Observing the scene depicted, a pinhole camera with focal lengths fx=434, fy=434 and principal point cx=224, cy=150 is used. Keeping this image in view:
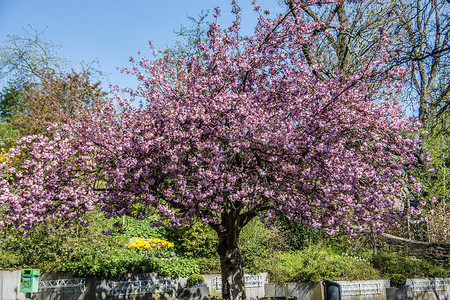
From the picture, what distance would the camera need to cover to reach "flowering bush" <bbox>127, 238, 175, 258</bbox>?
1244 cm

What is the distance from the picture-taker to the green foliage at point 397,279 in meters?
13.0

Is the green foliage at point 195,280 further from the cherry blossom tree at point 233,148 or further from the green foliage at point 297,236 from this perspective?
the green foliage at point 297,236

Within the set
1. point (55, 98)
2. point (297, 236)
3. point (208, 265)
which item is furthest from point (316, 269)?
point (55, 98)

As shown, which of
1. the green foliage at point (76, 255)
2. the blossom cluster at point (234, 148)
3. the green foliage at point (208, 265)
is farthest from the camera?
the green foliage at point (208, 265)

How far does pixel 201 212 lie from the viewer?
8094mm

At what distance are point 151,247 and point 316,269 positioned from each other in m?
4.82

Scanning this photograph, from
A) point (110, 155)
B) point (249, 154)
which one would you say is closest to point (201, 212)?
point (249, 154)

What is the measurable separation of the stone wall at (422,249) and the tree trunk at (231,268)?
396 inches

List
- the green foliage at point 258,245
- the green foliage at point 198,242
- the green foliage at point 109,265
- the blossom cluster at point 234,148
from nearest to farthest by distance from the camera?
the blossom cluster at point 234,148, the green foliage at point 109,265, the green foliage at point 258,245, the green foliage at point 198,242

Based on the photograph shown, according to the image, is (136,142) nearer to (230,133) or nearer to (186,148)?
(186,148)

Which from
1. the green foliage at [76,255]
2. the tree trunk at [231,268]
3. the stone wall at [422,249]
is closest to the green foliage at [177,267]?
the green foliage at [76,255]

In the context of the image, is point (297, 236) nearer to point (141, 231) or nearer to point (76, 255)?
point (141, 231)

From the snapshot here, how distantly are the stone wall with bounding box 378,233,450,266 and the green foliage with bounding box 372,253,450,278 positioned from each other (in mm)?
1268

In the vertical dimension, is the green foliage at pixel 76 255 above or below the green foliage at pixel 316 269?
above
